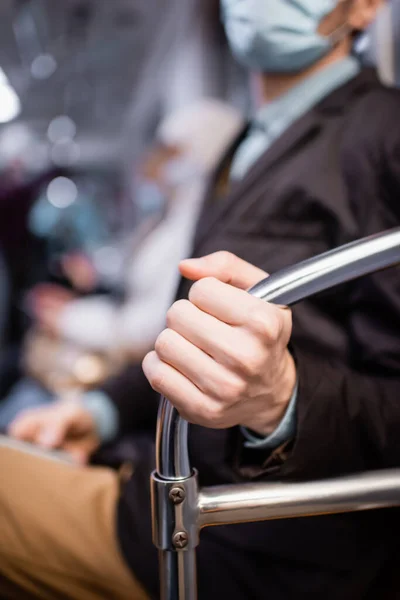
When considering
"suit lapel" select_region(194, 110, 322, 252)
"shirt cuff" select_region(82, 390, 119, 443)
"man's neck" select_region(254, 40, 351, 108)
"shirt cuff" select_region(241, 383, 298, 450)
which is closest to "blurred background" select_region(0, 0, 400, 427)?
"shirt cuff" select_region(82, 390, 119, 443)

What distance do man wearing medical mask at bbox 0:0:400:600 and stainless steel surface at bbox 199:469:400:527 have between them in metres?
0.06

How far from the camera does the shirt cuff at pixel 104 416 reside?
1163mm

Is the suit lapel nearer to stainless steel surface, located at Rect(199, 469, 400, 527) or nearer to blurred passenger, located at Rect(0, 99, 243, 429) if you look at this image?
stainless steel surface, located at Rect(199, 469, 400, 527)

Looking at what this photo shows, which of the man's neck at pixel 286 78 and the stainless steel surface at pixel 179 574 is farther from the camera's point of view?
the man's neck at pixel 286 78

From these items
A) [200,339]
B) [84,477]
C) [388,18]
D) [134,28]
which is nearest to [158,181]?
[134,28]

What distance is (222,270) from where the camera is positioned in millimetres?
563

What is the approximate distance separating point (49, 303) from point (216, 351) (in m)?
2.13

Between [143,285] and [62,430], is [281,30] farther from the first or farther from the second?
[143,285]

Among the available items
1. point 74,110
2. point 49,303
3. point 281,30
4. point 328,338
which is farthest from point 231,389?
point 74,110

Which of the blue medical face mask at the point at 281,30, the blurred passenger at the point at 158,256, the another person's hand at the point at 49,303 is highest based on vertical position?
the blue medical face mask at the point at 281,30

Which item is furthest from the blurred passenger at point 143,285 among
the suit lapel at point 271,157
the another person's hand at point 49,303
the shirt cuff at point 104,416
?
the suit lapel at point 271,157

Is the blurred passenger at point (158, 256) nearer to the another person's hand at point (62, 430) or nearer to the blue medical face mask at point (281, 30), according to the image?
the another person's hand at point (62, 430)

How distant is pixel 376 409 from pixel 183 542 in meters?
0.27

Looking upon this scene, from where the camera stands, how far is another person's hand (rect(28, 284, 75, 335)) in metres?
2.34
